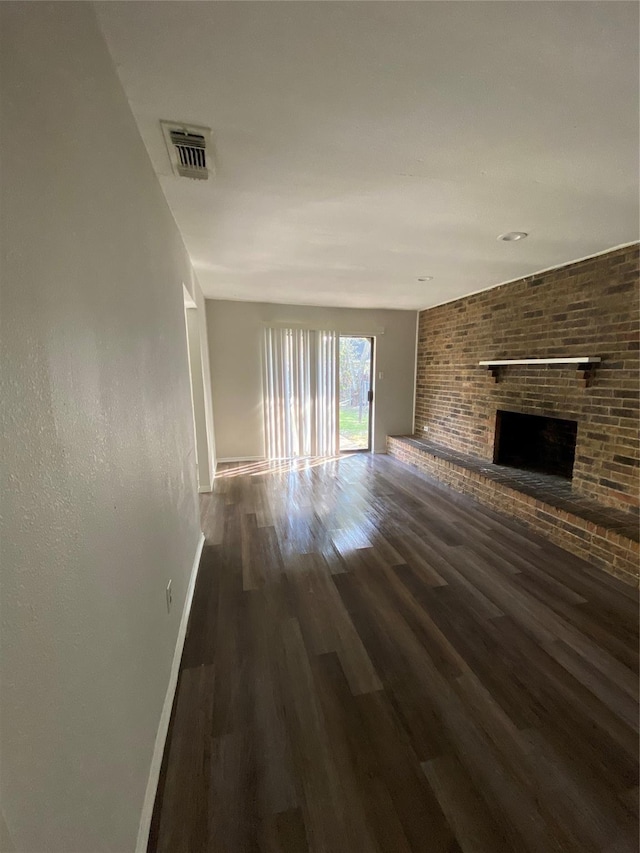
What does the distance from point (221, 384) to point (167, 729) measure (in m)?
3.98

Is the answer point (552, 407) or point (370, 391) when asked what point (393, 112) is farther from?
point (370, 391)

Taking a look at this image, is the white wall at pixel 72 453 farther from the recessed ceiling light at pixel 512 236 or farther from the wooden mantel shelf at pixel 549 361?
the wooden mantel shelf at pixel 549 361

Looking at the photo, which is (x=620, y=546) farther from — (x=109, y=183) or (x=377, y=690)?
(x=109, y=183)

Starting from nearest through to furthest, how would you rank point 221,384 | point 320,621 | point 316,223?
point 320,621
point 316,223
point 221,384

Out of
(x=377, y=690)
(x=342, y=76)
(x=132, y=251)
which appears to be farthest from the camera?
(x=377, y=690)

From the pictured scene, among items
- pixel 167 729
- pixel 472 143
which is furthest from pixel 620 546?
pixel 167 729

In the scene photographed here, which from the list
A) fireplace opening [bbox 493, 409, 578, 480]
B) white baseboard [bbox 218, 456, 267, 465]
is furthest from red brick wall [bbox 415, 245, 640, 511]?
white baseboard [bbox 218, 456, 267, 465]

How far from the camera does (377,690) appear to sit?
59.5 inches

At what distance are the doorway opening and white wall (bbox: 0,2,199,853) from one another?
13.7ft

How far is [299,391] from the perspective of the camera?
5.10 m

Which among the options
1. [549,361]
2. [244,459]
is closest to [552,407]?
[549,361]

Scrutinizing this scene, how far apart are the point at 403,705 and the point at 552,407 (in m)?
2.83

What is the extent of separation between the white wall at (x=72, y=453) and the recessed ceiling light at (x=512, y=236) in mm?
2239

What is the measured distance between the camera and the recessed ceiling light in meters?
2.31
